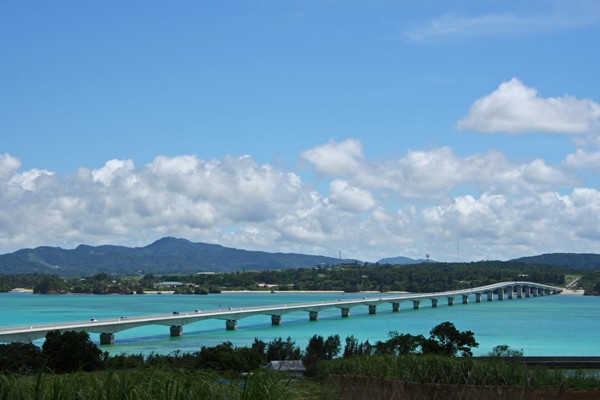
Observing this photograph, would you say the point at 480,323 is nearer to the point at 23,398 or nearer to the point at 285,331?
the point at 285,331

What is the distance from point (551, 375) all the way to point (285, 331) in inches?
3297

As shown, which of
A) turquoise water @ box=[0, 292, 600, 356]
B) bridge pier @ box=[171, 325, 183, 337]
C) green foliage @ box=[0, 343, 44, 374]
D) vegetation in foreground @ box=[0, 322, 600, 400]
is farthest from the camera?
bridge pier @ box=[171, 325, 183, 337]

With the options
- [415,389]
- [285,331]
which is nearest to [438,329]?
[415,389]

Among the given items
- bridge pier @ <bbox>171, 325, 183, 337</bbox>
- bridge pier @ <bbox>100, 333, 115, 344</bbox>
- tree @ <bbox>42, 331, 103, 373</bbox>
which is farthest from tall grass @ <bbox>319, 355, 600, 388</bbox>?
bridge pier @ <bbox>171, 325, 183, 337</bbox>

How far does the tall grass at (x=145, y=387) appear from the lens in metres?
9.18

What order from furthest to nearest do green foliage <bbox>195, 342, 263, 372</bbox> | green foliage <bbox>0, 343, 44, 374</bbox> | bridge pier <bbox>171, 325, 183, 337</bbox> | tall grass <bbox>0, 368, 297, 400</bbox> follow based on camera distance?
bridge pier <bbox>171, 325, 183, 337</bbox> < green foliage <bbox>0, 343, 44, 374</bbox> < green foliage <bbox>195, 342, 263, 372</bbox> < tall grass <bbox>0, 368, 297, 400</bbox>

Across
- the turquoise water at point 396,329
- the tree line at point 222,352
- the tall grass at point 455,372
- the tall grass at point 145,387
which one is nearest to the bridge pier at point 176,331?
the turquoise water at point 396,329

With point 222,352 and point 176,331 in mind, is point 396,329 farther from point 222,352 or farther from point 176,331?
point 222,352

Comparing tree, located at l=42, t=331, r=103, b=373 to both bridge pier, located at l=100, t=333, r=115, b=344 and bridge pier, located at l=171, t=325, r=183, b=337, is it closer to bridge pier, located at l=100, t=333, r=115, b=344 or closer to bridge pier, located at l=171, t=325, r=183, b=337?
bridge pier, located at l=100, t=333, r=115, b=344

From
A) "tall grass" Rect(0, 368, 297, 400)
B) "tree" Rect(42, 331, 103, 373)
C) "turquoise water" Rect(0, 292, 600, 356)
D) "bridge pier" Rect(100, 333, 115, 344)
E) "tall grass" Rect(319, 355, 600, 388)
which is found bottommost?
"turquoise water" Rect(0, 292, 600, 356)

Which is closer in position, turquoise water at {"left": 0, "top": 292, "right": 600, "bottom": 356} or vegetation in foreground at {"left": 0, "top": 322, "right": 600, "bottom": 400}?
vegetation in foreground at {"left": 0, "top": 322, "right": 600, "bottom": 400}

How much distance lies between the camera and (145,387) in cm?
940

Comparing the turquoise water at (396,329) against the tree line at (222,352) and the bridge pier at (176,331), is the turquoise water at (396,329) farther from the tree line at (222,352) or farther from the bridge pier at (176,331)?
the tree line at (222,352)

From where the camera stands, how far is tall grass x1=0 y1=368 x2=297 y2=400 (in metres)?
9.18
